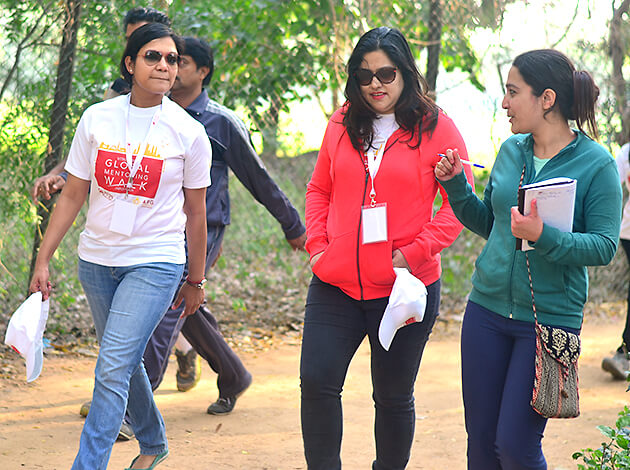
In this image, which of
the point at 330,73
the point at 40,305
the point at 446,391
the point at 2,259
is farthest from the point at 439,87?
the point at 40,305

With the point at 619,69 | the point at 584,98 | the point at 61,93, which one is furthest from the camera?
the point at 619,69

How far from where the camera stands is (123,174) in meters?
3.36

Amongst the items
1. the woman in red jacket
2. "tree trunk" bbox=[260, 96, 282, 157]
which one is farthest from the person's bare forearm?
"tree trunk" bbox=[260, 96, 282, 157]

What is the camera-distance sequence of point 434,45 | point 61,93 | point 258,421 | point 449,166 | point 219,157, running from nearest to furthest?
point 449,166 < point 219,157 < point 258,421 < point 61,93 < point 434,45

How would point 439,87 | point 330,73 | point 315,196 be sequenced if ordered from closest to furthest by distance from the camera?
point 315,196 < point 330,73 < point 439,87

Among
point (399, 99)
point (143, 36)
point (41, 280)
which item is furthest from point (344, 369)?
point (143, 36)

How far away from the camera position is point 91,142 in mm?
3432

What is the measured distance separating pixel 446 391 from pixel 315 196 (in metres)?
2.68

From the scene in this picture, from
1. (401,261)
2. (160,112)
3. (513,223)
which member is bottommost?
(401,261)

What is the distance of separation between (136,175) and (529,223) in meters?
1.57

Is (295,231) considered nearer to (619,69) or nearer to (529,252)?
(529,252)

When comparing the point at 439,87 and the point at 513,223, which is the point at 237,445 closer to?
the point at 513,223

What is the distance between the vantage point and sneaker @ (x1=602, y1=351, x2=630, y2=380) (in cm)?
606

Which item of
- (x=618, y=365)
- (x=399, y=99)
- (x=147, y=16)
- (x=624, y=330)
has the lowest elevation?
(x=618, y=365)
